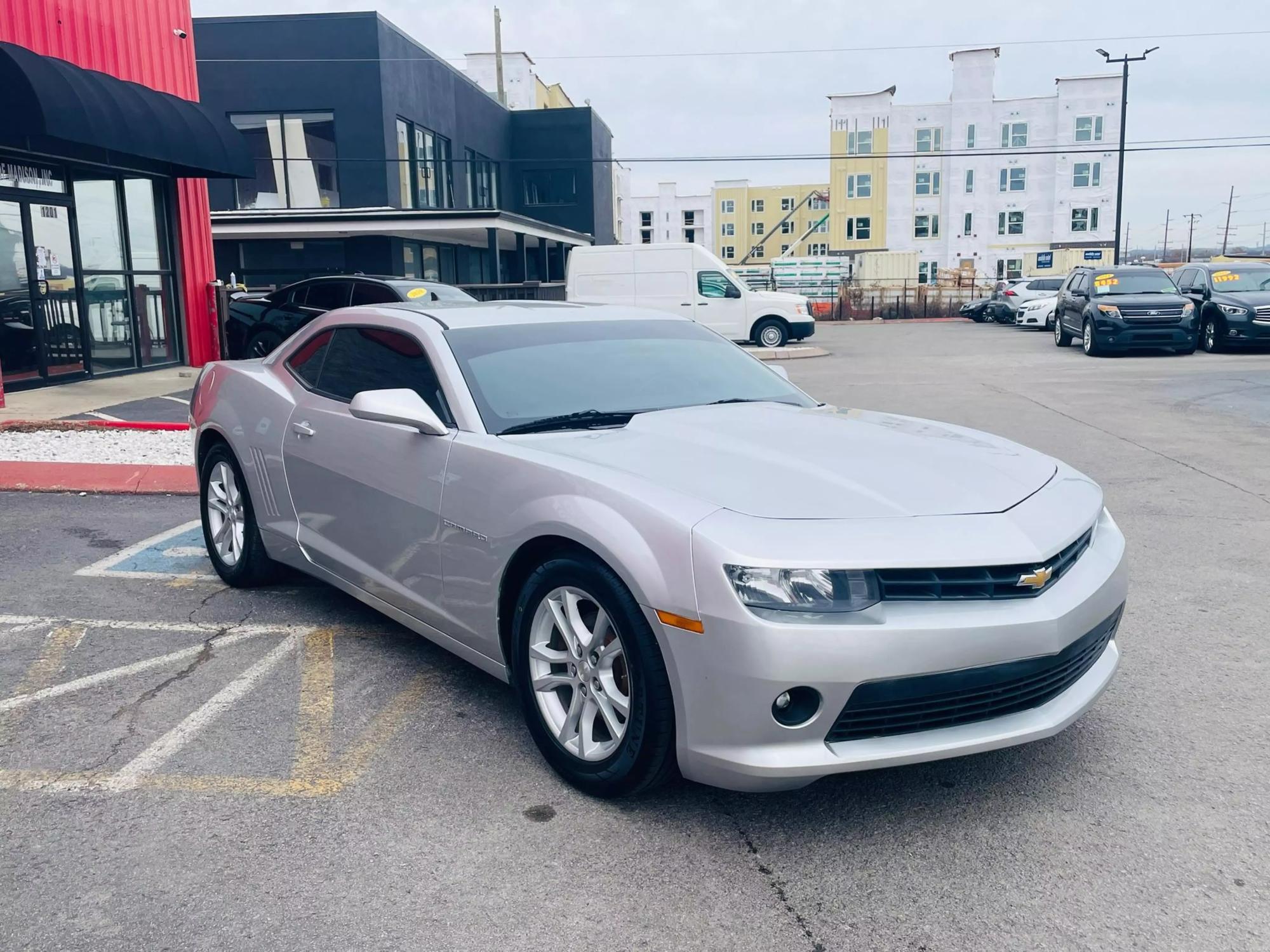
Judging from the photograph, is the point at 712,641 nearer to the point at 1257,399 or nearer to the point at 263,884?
the point at 263,884

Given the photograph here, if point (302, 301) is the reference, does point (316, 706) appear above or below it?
below

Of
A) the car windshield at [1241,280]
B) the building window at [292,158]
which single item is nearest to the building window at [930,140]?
the building window at [292,158]


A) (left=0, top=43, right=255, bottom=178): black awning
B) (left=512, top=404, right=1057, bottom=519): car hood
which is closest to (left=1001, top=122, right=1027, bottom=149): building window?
(left=0, top=43, right=255, bottom=178): black awning

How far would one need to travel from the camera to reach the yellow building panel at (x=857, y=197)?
226ft

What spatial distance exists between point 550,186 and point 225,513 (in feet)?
125

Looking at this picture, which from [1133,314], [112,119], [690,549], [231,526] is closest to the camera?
[690,549]

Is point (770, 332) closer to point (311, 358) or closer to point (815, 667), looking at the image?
point (311, 358)

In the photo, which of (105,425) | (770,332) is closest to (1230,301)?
(770,332)

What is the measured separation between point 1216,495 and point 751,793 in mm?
5827

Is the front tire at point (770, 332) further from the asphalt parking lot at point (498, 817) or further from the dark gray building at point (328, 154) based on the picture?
the asphalt parking lot at point (498, 817)

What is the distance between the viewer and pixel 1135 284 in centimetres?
2092

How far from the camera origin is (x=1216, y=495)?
7.79 metres

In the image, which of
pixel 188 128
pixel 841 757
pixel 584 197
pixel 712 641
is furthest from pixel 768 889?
pixel 584 197

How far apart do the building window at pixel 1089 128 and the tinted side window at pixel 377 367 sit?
7150 cm
